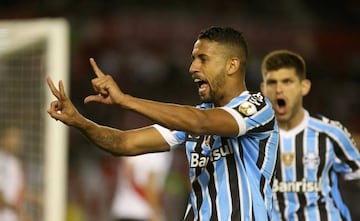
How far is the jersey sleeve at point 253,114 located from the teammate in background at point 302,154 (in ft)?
4.57

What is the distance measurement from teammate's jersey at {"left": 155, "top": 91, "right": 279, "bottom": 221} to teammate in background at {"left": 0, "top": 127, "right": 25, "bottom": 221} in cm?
376

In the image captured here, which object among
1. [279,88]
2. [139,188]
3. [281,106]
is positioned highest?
[279,88]

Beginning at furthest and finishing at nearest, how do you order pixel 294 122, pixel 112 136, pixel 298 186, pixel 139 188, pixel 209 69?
1. pixel 139 188
2. pixel 294 122
3. pixel 298 186
4. pixel 112 136
5. pixel 209 69

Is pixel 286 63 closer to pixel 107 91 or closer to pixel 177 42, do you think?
pixel 107 91

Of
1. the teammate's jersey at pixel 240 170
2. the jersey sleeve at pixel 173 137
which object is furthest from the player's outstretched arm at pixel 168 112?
the jersey sleeve at pixel 173 137

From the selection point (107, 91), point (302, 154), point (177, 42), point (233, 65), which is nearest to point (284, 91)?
point (302, 154)

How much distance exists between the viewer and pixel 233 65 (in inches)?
177

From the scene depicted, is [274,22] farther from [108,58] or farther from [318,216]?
[318,216]

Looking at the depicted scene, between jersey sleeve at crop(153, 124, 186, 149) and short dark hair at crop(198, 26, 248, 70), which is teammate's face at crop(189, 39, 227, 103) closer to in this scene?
short dark hair at crop(198, 26, 248, 70)

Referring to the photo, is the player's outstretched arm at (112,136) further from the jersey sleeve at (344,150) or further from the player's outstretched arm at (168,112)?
the jersey sleeve at (344,150)

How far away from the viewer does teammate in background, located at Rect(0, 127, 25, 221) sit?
26.6 ft

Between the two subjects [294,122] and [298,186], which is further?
[294,122]

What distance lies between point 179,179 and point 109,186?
1.01 metres

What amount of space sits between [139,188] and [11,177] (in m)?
2.45
